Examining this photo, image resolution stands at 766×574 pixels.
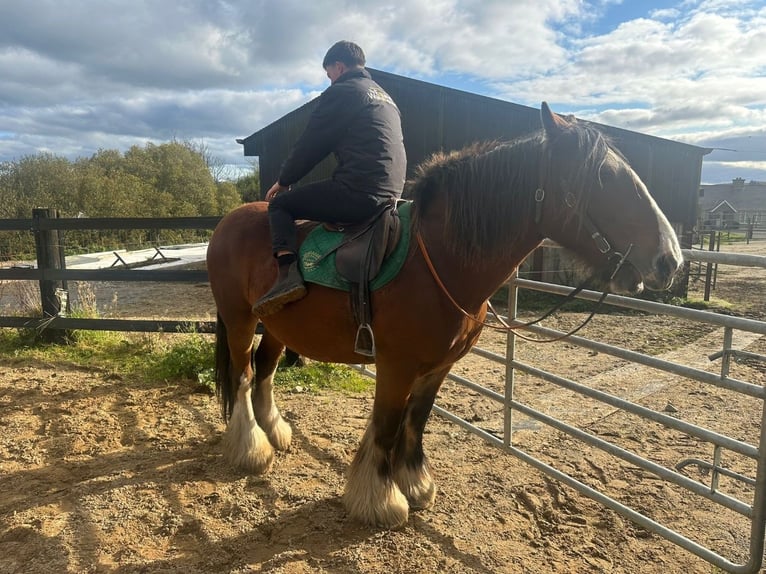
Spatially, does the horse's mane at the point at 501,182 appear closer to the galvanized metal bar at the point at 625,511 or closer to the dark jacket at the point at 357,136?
the dark jacket at the point at 357,136

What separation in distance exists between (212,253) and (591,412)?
12.1 feet

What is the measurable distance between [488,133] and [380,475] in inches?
418

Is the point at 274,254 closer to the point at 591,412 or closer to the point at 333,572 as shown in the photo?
the point at 333,572

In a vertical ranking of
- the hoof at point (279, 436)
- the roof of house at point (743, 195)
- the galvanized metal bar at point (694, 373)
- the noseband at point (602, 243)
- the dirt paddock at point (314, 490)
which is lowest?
the dirt paddock at point (314, 490)

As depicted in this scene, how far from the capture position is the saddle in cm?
251

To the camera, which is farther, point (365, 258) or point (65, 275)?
point (65, 275)

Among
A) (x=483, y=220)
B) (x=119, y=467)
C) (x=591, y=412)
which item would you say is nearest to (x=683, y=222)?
(x=591, y=412)

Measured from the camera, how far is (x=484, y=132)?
39.1ft

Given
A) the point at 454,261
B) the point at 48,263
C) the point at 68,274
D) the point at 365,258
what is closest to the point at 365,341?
the point at 365,258

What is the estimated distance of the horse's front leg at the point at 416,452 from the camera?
2982 millimetres

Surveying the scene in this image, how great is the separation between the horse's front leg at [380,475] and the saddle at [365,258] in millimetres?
270

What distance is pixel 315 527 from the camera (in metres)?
2.81

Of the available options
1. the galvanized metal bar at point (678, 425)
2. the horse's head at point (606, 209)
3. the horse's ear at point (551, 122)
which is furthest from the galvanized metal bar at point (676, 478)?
the horse's ear at point (551, 122)

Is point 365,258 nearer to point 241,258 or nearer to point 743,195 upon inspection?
point 241,258
